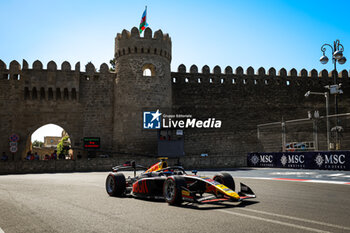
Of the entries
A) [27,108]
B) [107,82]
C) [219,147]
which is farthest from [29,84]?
[219,147]

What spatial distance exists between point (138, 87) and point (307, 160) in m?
14.8

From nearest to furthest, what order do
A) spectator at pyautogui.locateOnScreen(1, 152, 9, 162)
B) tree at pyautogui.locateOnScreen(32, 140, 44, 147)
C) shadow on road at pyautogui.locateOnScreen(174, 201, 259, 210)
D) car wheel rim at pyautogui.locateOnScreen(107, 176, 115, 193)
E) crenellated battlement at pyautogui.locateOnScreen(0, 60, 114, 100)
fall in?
shadow on road at pyautogui.locateOnScreen(174, 201, 259, 210), car wheel rim at pyautogui.locateOnScreen(107, 176, 115, 193), spectator at pyautogui.locateOnScreen(1, 152, 9, 162), crenellated battlement at pyautogui.locateOnScreen(0, 60, 114, 100), tree at pyautogui.locateOnScreen(32, 140, 44, 147)

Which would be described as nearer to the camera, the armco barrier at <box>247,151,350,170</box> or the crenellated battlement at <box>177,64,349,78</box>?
the armco barrier at <box>247,151,350,170</box>

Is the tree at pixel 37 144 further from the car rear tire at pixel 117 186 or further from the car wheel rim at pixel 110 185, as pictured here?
the car rear tire at pixel 117 186

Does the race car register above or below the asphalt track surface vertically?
above

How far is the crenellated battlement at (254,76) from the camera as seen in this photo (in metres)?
28.8

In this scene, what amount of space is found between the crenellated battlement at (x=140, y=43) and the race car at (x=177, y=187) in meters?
20.0

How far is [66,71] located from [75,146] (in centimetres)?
624

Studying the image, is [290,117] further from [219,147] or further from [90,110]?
[90,110]

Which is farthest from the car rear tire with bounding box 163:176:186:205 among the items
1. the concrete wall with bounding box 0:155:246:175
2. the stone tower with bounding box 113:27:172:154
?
the stone tower with bounding box 113:27:172:154

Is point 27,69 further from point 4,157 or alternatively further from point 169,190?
point 169,190

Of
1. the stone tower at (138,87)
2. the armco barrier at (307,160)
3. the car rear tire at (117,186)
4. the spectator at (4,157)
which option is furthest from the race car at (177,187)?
the spectator at (4,157)

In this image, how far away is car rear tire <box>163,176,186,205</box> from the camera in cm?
577

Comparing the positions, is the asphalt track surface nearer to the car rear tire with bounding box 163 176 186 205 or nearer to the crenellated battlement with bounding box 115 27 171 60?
the car rear tire with bounding box 163 176 186 205
